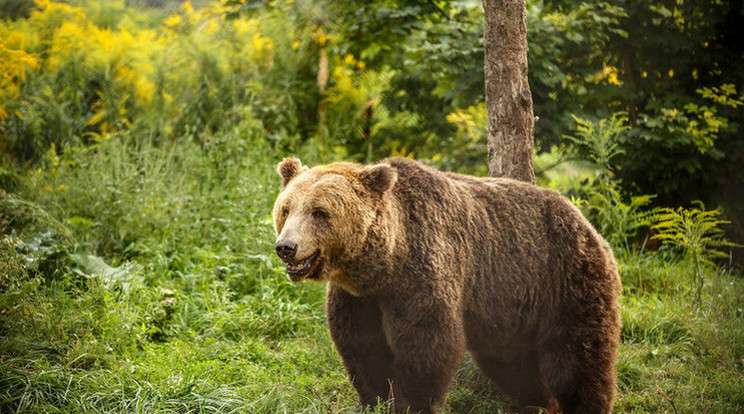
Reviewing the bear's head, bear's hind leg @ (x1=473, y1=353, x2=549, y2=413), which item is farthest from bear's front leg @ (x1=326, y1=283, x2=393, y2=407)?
bear's hind leg @ (x1=473, y1=353, x2=549, y2=413)

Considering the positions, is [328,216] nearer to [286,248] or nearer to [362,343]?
[286,248]

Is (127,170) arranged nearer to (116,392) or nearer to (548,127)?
(116,392)

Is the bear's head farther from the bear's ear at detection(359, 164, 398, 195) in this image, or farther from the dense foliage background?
the dense foliage background

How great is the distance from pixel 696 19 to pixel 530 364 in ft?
15.4

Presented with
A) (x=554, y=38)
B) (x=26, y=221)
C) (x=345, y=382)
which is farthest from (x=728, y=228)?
(x=26, y=221)

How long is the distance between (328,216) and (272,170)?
3.96 meters

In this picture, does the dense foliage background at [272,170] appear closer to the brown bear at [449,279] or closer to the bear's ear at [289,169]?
the brown bear at [449,279]

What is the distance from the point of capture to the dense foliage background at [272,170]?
13.7 ft

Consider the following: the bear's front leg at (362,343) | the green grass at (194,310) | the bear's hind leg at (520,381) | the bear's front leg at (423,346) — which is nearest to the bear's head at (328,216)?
the bear's front leg at (362,343)

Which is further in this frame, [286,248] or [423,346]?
[423,346]

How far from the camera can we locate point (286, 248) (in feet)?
10.1

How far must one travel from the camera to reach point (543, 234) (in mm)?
3936

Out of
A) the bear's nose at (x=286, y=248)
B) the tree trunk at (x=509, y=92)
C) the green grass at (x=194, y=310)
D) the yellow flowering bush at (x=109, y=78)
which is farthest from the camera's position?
the yellow flowering bush at (x=109, y=78)

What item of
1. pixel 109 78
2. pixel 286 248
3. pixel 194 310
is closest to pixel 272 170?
pixel 194 310
